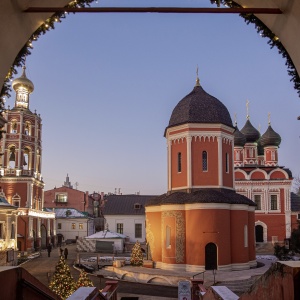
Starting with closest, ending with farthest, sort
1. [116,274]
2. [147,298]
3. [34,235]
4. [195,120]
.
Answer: [147,298]
[116,274]
[195,120]
[34,235]

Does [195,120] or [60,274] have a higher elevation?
[195,120]

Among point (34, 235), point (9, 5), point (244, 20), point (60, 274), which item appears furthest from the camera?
point (34, 235)

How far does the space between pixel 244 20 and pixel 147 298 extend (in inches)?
586

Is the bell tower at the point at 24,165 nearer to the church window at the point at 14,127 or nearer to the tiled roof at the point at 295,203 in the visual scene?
the church window at the point at 14,127

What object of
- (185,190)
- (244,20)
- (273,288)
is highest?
(244,20)

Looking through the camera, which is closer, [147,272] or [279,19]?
[279,19]

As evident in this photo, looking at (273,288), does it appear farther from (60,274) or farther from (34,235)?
(34,235)

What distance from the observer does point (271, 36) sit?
6430 millimetres

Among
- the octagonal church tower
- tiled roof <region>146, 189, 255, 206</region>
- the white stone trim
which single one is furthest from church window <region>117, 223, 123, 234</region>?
tiled roof <region>146, 189, 255, 206</region>

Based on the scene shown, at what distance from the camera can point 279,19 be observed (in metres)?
5.96

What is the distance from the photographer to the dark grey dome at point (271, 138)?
157 ft

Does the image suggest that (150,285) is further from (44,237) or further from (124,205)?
(44,237)

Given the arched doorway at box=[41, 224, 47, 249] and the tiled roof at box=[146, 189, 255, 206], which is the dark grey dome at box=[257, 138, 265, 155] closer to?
the arched doorway at box=[41, 224, 47, 249]

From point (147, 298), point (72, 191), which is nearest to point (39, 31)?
point (147, 298)
